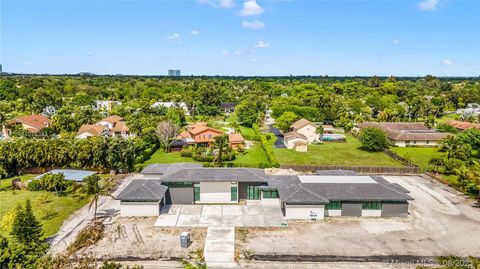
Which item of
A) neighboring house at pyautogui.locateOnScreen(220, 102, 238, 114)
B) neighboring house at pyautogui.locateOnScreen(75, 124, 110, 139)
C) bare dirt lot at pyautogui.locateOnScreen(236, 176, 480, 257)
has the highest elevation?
neighboring house at pyautogui.locateOnScreen(220, 102, 238, 114)

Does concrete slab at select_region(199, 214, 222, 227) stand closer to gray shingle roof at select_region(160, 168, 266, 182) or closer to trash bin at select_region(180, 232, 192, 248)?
trash bin at select_region(180, 232, 192, 248)

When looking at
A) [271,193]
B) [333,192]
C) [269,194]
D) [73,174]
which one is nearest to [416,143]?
[333,192]

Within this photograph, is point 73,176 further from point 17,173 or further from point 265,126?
point 265,126

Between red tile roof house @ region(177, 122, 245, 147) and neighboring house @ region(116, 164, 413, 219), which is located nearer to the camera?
neighboring house @ region(116, 164, 413, 219)

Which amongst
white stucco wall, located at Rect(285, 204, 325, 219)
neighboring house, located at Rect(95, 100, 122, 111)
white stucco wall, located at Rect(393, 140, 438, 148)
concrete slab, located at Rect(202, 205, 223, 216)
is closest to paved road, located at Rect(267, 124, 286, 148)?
white stucco wall, located at Rect(393, 140, 438, 148)

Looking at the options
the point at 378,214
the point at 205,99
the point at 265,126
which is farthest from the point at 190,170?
the point at 205,99

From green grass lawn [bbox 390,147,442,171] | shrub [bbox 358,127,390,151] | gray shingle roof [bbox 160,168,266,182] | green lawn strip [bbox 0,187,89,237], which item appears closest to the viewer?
green lawn strip [bbox 0,187,89,237]

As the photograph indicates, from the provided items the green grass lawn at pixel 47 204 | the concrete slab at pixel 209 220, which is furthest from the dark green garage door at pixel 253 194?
the green grass lawn at pixel 47 204

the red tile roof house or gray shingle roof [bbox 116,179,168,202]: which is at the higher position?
→ the red tile roof house
